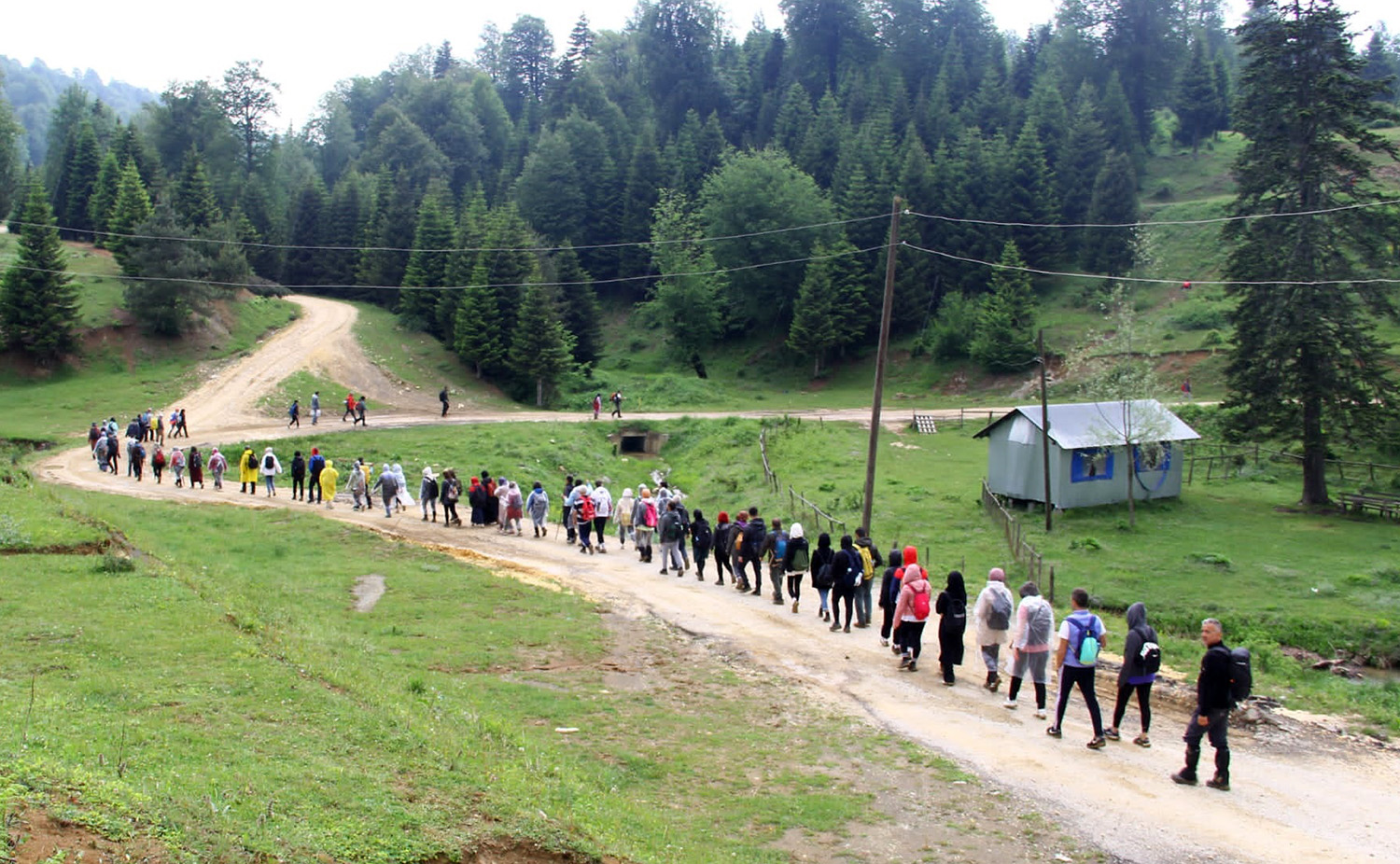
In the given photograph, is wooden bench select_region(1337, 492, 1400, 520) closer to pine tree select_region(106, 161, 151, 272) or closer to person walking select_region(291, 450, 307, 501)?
person walking select_region(291, 450, 307, 501)

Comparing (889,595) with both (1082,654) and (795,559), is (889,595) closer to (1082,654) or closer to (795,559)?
(795,559)

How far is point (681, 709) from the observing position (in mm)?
13656

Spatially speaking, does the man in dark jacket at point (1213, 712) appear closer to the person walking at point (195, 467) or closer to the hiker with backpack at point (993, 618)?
the hiker with backpack at point (993, 618)

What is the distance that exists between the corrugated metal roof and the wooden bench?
17.0 ft

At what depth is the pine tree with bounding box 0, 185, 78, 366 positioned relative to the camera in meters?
49.8

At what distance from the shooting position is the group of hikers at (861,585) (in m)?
12.2

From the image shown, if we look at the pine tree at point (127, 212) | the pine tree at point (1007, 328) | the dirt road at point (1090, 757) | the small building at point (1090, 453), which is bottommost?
the dirt road at point (1090, 757)

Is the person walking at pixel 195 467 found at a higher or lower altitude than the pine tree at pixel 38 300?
lower

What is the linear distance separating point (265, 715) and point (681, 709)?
5.60 metres

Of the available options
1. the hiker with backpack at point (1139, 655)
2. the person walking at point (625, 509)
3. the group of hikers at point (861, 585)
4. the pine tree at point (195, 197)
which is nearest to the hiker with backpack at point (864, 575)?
the group of hikers at point (861, 585)

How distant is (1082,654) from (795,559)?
743cm

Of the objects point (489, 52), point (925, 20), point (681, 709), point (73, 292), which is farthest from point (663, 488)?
point (489, 52)

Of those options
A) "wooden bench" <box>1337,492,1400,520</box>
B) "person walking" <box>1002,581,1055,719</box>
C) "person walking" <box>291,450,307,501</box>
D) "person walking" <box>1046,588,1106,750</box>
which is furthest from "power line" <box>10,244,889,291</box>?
"person walking" <box>1046,588,1106,750</box>

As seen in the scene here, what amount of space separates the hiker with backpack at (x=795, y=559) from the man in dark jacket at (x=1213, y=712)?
28.1ft
